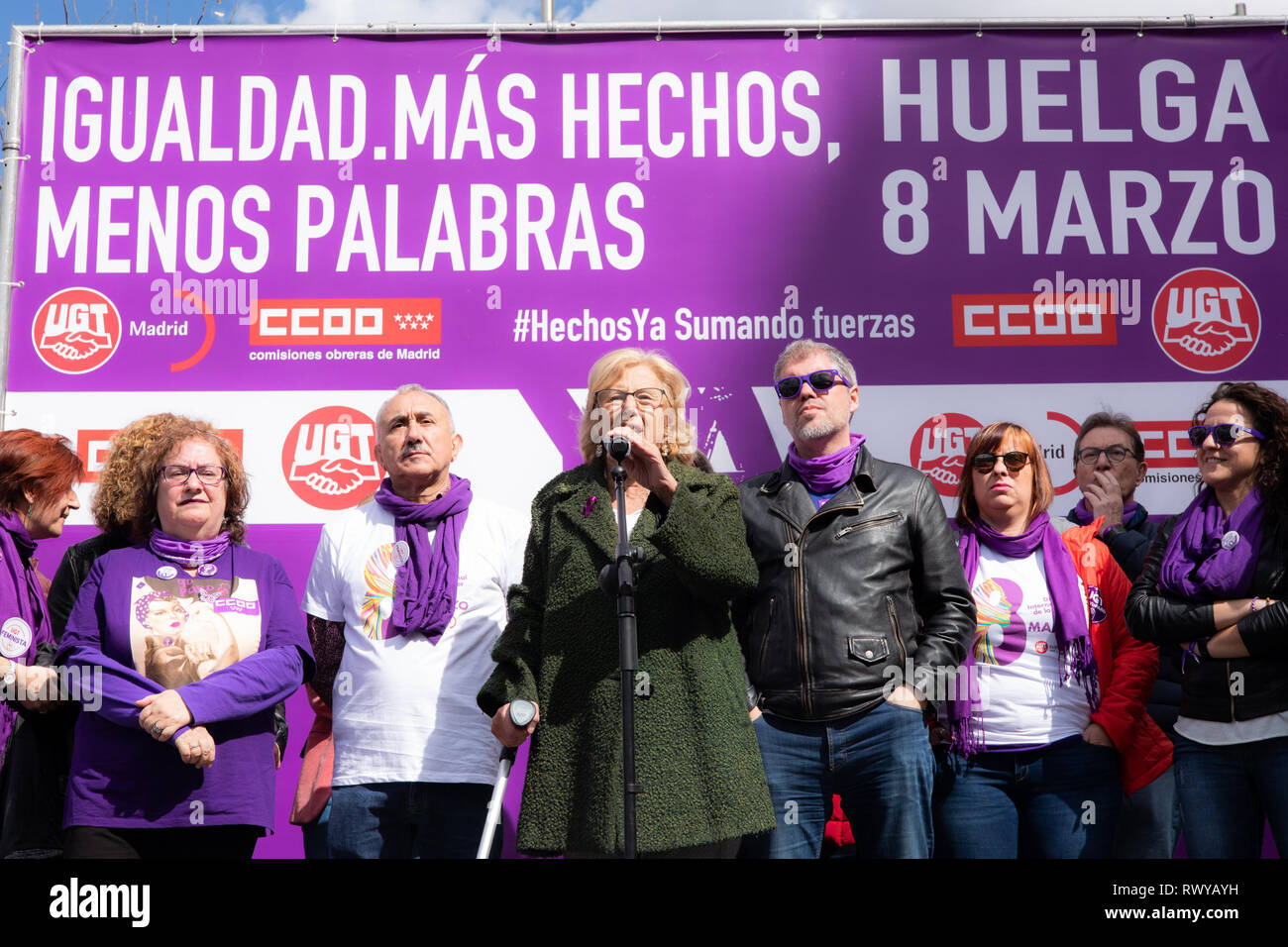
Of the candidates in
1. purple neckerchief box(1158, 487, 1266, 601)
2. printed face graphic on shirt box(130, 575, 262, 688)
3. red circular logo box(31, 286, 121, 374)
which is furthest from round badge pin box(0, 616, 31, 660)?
purple neckerchief box(1158, 487, 1266, 601)

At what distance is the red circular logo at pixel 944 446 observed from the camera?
188 inches

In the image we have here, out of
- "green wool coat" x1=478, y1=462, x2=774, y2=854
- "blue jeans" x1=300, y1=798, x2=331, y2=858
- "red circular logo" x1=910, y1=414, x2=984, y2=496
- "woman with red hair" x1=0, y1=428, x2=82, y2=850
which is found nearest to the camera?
"green wool coat" x1=478, y1=462, x2=774, y2=854

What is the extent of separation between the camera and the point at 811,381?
143 inches

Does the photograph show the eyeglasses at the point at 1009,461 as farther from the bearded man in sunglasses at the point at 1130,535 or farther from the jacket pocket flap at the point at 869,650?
the jacket pocket flap at the point at 869,650

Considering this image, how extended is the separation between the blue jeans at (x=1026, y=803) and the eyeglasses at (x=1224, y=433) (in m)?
0.95

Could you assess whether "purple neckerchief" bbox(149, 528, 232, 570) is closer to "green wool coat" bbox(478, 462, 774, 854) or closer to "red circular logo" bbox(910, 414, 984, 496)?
"green wool coat" bbox(478, 462, 774, 854)

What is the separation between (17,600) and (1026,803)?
9.67 ft

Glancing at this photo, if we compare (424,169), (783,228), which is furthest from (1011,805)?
(424,169)

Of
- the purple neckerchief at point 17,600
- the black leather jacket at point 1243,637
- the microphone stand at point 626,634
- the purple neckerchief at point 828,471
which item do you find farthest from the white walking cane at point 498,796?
the black leather jacket at point 1243,637

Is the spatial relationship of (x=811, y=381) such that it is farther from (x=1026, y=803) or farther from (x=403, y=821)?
(x=403, y=821)

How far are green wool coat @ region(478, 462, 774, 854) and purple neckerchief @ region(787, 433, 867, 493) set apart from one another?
30cm

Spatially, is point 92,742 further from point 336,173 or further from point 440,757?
point 336,173

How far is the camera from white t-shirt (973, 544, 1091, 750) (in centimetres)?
368

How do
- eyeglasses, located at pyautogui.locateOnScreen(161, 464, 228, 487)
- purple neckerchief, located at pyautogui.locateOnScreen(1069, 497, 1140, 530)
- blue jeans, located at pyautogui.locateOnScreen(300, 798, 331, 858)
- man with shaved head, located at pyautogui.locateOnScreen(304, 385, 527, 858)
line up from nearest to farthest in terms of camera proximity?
man with shaved head, located at pyautogui.locateOnScreen(304, 385, 527, 858), eyeglasses, located at pyautogui.locateOnScreen(161, 464, 228, 487), blue jeans, located at pyautogui.locateOnScreen(300, 798, 331, 858), purple neckerchief, located at pyautogui.locateOnScreen(1069, 497, 1140, 530)
